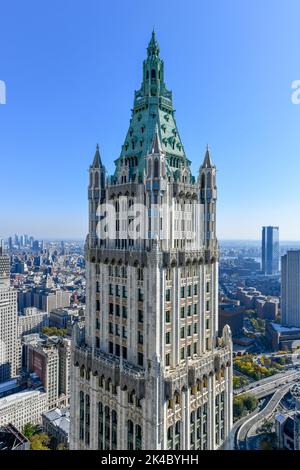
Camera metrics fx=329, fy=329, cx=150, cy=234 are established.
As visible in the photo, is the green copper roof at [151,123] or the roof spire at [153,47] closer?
the green copper roof at [151,123]

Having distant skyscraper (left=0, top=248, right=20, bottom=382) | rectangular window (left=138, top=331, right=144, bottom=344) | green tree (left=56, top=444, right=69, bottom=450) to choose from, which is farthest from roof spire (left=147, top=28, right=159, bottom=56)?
distant skyscraper (left=0, top=248, right=20, bottom=382)

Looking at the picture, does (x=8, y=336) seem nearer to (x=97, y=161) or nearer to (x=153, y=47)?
(x=97, y=161)

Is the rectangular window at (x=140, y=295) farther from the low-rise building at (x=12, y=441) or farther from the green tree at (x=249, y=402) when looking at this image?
the green tree at (x=249, y=402)

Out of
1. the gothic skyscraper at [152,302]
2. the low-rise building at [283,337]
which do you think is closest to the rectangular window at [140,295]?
the gothic skyscraper at [152,302]

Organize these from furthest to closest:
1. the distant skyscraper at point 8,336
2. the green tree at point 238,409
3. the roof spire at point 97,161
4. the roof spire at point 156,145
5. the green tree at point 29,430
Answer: the distant skyscraper at point 8,336
the green tree at point 238,409
the green tree at point 29,430
the roof spire at point 97,161
the roof spire at point 156,145

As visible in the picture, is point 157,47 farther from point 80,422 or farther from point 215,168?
point 80,422

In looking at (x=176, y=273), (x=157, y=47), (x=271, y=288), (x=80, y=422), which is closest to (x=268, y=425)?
(x=80, y=422)
